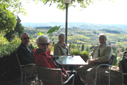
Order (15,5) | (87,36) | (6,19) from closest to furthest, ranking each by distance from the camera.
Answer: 1. (87,36)
2. (6,19)
3. (15,5)

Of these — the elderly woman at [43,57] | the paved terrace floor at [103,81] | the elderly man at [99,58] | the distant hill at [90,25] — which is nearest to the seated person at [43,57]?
the elderly woman at [43,57]

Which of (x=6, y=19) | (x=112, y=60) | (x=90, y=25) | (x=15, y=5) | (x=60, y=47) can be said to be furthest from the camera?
(x=15, y=5)

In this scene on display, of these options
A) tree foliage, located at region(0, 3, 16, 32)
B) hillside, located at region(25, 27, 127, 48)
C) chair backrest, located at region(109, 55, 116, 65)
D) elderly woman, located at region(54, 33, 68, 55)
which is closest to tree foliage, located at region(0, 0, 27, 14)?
tree foliage, located at region(0, 3, 16, 32)

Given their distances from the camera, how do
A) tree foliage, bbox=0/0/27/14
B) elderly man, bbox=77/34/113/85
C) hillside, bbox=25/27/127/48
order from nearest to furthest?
elderly man, bbox=77/34/113/85, hillside, bbox=25/27/127/48, tree foliage, bbox=0/0/27/14

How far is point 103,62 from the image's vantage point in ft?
9.15

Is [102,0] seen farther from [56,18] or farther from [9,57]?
[9,57]

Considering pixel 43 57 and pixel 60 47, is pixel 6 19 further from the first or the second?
pixel 43 57

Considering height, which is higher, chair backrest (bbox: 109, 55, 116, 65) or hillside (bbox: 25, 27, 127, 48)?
hillside (bbox: 25, 27, 127, 48)

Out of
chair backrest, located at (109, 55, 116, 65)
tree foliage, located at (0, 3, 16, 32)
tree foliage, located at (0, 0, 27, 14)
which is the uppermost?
tree foliage, located at (0, 0, 27, 14)

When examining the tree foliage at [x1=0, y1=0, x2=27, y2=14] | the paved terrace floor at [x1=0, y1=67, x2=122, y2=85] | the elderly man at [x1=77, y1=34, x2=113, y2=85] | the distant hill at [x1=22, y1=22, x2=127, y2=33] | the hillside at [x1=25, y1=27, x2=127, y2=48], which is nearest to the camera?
the elderly man at [x1=77, y1=34, x2=113, y2=85]

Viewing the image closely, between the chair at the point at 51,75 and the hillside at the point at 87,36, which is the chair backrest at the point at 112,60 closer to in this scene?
the hillside at the point at 87,36

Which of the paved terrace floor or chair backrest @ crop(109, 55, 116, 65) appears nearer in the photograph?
chair backrest @ crop(109, 55, 116, 65)

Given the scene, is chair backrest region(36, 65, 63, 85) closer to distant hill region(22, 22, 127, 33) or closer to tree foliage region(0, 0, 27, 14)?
distant hill region(22, 22, 127, 33)

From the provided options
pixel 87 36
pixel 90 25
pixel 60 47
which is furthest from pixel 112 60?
pixel 90 25
